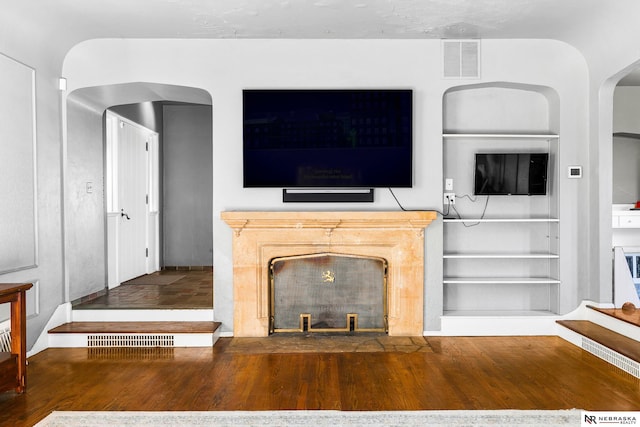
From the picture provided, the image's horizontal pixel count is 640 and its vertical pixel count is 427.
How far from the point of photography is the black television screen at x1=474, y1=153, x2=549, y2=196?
4406 millimetres

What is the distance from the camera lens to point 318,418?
2.60 m

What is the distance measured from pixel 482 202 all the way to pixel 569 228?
810 millimetres

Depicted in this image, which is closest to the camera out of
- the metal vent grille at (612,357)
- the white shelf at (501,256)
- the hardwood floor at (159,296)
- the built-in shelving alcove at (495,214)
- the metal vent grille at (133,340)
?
the metal vent grille at (612,357)

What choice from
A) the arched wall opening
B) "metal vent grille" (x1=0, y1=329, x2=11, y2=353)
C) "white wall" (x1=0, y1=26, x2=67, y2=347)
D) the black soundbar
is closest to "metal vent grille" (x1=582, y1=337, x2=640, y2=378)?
the black soundbar

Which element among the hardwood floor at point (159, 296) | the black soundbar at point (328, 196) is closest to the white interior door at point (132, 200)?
the hardwood floor at point (159, 296)

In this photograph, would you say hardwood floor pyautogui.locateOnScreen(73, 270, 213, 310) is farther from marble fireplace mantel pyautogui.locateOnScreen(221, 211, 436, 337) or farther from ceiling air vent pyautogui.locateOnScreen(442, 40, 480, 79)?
ceiling air vent pyautogui.locateOnScreen(442, 40, 480, 79)

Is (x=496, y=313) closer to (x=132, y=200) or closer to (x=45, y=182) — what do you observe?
(x=45, y=182)

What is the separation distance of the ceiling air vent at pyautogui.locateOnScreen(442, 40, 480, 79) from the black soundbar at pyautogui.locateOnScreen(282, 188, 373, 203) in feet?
4.30

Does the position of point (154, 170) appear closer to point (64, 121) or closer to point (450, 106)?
point (64, 121)

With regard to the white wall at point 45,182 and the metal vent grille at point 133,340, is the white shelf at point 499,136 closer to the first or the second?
the metal vent grille at point 133,340

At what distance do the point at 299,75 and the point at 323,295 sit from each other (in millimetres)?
2002

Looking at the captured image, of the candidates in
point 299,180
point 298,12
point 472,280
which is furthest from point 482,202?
point 298,12

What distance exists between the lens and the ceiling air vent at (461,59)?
14.1ft

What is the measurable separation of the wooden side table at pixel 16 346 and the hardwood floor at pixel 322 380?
108mm
